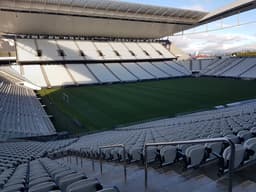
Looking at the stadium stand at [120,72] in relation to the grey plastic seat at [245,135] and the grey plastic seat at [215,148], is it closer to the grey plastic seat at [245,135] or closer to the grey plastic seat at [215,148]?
the grey plastic seat at [245,135]

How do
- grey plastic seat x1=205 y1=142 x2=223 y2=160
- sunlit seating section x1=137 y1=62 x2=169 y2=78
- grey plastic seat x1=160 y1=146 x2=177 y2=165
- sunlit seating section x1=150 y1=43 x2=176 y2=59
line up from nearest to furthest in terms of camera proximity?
grey plastic seat x1=205 y1=142 x2=223 y2=160 → grey plastic seat x1=160 y1=146 x2=177 y2=165 → sunlit seating section x1=137 y1=62 x2=169 y2=78 → sunlit seating section x1=150 y1=43 x2=176 y2=59

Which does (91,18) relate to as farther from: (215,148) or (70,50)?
(215,148)

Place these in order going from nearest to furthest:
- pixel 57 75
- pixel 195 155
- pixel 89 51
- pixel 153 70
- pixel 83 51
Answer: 1. pixel 195 155
2. pixel 57 75
3. pixel 83 51
4. pixel 89 51
5. pixel 153 70

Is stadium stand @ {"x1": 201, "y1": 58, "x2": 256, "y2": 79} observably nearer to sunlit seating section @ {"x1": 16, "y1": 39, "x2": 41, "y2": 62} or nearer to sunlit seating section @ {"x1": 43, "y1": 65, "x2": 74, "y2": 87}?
sunlit seating section @ {"x1": 43, "y1": 65, "x2": 74, "y2": 87}

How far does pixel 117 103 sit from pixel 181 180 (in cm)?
2225

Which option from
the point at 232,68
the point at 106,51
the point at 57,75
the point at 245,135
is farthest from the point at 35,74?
the point at 245,135

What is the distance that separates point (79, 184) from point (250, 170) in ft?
7.62

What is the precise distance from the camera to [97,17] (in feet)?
137

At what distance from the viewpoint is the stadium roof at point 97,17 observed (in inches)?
1468

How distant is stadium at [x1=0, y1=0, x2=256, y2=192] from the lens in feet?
13.5

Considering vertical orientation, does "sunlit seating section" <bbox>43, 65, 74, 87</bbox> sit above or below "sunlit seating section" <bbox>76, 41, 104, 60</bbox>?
below

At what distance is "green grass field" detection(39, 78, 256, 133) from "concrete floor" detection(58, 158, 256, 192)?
1412cm

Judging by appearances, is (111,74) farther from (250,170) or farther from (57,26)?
(250,170)

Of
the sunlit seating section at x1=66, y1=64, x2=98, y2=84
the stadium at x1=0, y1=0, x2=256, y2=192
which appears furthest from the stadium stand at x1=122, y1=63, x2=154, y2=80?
the sunlit seating section at x1=66, y1=64, x2=98, y2=84
